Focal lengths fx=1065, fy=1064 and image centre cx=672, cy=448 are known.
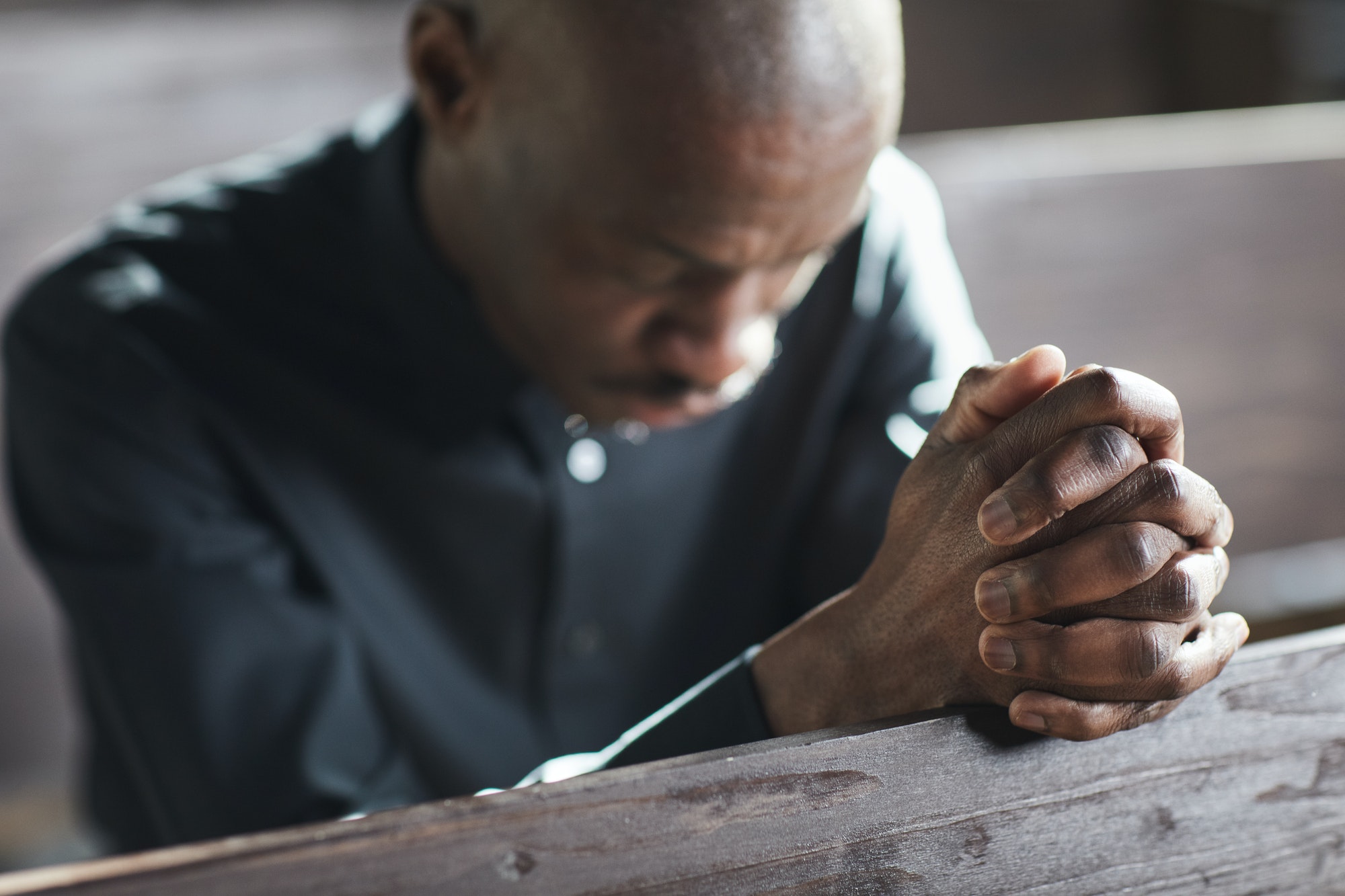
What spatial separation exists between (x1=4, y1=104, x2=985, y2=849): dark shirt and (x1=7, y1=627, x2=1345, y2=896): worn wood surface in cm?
39

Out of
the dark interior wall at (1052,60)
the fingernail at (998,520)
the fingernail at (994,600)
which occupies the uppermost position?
the fingernail at (998,520)

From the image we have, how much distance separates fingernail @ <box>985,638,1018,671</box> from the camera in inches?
14.9

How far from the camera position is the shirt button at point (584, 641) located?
915 mm

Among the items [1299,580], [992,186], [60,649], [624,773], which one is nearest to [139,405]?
[624,773]

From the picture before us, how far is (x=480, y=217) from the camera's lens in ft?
2.47

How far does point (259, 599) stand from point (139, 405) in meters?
0.18

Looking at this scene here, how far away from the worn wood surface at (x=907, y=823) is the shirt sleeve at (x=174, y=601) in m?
0.46

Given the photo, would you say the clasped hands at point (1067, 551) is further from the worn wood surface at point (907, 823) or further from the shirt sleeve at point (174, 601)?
the shirt sleeve at point (174, 601)

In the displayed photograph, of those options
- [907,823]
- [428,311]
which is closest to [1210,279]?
[428,311]

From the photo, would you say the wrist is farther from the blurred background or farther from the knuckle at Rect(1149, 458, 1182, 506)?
the blurred background

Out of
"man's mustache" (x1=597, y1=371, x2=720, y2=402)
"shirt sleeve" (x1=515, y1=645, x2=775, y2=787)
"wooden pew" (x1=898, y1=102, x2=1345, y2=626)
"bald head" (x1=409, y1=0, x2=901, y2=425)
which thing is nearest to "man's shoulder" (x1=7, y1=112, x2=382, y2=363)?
"bald head" (x1=409, y1=0, x2=901, y2=425)

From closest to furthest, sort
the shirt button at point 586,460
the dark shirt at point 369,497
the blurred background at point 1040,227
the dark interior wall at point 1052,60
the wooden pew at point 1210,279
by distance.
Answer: the dark shirt at point 369,497 → the shirt button at point 586,460 → the blurred background at point 1040,227 → the wooden pew at point 1210,279 → the dark interior wall at point 1052,60

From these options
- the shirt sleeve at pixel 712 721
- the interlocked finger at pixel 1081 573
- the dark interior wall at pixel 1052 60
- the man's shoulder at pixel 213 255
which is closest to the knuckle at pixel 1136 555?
the interlocked finger at pixel 1081 573

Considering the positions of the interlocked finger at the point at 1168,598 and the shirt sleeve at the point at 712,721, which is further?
the shirt sleeve at the point at 712,721
